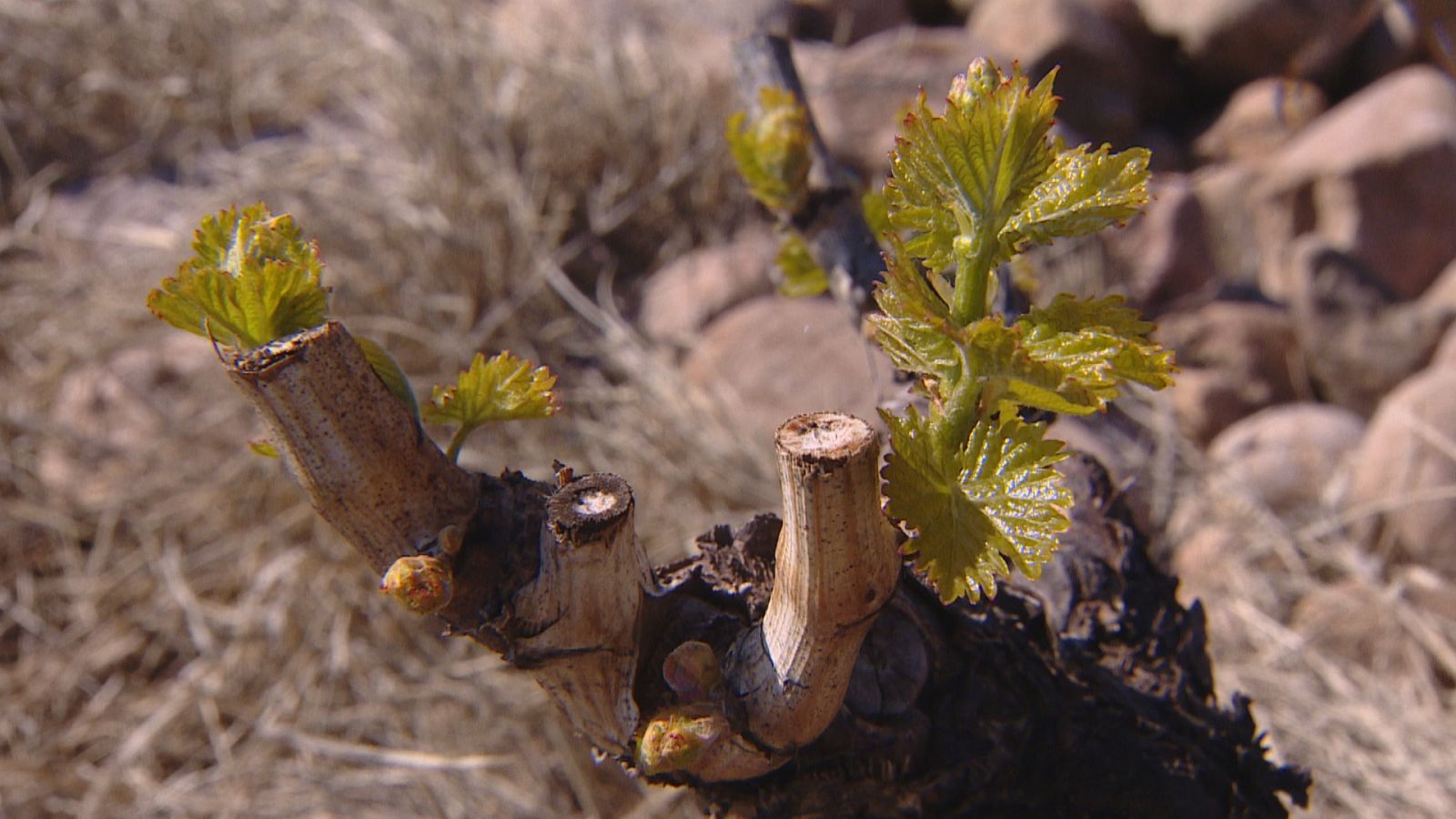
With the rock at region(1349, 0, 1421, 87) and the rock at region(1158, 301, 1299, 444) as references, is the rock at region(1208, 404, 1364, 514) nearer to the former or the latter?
the rock at region(1158, 301, 1299, 444)

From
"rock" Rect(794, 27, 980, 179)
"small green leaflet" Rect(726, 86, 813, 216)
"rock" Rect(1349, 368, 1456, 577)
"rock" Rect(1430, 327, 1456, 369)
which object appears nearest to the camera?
"small green leaflet" Rect(726, 86, 813, 216)

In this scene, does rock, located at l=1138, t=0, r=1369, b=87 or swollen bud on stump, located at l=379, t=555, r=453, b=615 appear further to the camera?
rock, located at l=1138, t=0, r=1369, b=87

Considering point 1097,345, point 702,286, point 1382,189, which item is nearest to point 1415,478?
point 1382,189

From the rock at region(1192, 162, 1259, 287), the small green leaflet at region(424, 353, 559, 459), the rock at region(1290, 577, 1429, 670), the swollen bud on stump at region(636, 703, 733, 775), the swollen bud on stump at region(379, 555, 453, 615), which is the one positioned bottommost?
the rock at region(1290, 577, 1429, 670)

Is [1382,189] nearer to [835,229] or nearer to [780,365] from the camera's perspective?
[780,365]

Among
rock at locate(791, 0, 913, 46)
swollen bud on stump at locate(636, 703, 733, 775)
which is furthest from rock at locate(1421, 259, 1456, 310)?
swollen bud on stump at locate(636, 703, 733, 775)

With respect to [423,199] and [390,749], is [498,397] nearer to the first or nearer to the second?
[390,749]

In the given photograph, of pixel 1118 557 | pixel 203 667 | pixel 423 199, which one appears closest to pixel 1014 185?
pixel 1118 557

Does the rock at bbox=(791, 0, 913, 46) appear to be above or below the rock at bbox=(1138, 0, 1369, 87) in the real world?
above
